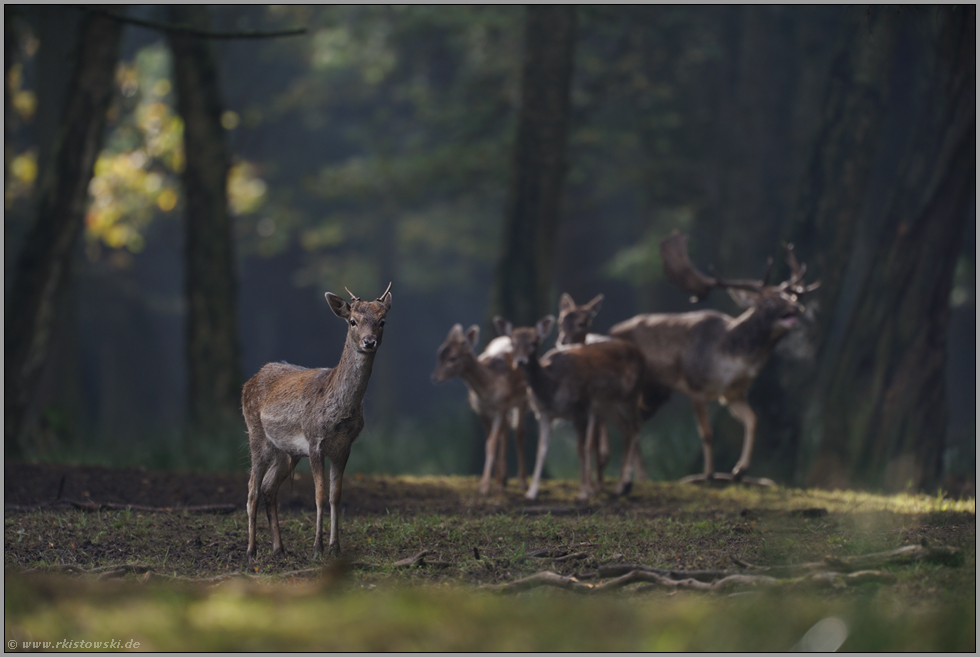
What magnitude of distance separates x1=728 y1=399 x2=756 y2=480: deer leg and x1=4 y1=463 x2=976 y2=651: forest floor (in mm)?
516

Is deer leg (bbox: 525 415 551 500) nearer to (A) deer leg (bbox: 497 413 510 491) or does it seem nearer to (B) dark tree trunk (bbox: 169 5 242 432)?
(A) deer leg (bbox: 497 413 510 491)

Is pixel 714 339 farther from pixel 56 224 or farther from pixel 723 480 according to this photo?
pixel 56 224

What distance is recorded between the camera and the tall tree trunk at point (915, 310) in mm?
11945

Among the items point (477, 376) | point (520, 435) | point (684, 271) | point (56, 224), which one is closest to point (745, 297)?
point (684, 271)

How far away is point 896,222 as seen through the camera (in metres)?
12.4

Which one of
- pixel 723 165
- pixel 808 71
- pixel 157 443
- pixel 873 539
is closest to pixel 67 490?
pixel 157 443

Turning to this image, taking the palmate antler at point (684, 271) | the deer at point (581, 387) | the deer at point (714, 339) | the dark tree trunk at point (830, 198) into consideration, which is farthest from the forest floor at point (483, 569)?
the palmate antler at point (684, 271)

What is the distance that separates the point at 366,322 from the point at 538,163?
26.2 feet

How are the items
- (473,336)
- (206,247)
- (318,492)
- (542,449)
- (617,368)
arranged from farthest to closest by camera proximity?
(206,247), (473,336), (617,368), (542,449), (318,492)

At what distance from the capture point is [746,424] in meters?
11.6

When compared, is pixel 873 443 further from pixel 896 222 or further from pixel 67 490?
pixel 67 490

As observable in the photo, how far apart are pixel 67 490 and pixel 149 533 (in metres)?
2.39

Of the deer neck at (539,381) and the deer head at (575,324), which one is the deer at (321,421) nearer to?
the deer neck at (539,381)

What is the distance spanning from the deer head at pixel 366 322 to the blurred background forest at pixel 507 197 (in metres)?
4.37
